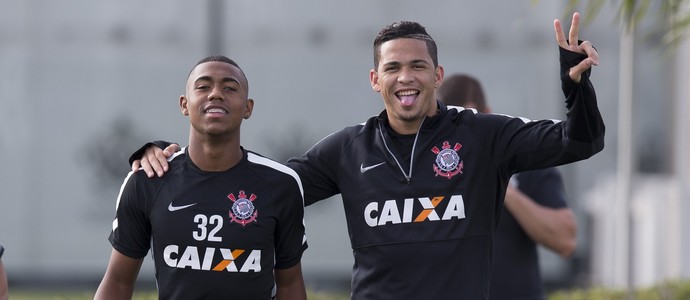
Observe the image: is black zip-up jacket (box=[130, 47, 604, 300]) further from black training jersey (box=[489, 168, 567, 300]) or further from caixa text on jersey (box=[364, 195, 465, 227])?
black training jersey (box=[489, 168, 567, 300])

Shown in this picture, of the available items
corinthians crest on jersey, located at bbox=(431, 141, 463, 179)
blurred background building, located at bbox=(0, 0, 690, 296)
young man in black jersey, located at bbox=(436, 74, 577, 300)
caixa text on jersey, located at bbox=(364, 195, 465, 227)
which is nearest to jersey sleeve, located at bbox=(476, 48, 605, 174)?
corinthians crest on jersey, located at bbox=(431, 141, 463, 179)

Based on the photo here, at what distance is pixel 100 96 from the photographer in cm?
1408

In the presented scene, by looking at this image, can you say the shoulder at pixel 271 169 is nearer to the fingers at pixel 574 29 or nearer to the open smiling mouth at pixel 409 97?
the open smiling mouth at pixel 409 97

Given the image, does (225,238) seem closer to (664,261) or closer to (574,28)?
(574,28)

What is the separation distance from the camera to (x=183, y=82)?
13.9m

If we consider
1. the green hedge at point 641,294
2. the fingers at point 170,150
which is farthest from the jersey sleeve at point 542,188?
the green hedge at point 641,294

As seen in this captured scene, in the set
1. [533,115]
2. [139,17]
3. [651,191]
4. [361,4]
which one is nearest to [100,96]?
[139,17]

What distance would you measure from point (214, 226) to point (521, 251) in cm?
177

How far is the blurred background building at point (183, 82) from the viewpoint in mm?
13750

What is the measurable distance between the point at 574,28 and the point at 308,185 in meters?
1.16

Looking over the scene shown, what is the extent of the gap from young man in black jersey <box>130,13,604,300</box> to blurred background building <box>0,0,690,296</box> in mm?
8930

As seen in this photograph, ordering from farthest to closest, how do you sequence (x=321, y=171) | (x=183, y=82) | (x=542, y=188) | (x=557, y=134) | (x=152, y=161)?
(x=183, y=82), (x=542, y=188), (x=321, y=171), (x=152, y=161), (x=557, y=134)

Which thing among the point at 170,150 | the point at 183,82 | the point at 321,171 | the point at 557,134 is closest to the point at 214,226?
the point at 170,150

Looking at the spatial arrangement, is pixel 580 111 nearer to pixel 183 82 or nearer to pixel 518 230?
pixel 518 230
